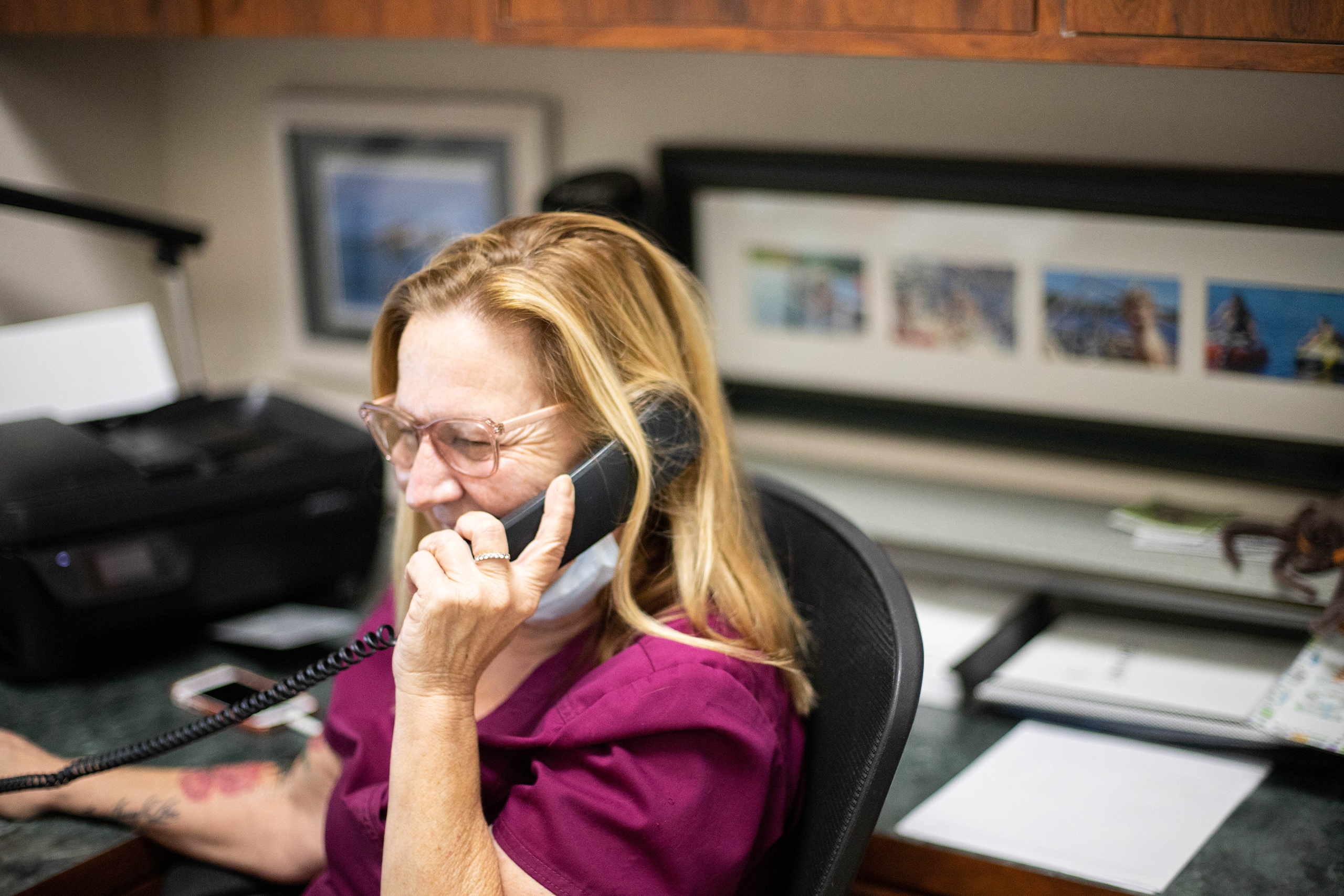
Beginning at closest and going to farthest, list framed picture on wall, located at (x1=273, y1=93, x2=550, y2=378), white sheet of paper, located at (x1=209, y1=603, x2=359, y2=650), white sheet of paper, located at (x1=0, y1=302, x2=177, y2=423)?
white sheet of paper, located at (x1=209, y1=603, x2=359, y2=650), white sheet of paper, located at (x1=0, y1=302, x2=177, y2=423), framed picture on wall, located at (x1=273, y1=93, x2=550, y2=378)

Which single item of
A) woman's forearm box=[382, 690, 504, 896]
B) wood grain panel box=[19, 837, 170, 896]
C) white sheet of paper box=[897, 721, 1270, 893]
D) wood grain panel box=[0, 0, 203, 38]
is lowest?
wood grain panel box=[19, 837, 170, 896]

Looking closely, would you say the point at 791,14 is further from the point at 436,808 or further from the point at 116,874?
the point at 116,874

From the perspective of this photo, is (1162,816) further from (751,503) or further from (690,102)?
(690,102)

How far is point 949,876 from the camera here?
1163 millimetres

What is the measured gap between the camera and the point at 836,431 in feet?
5.85

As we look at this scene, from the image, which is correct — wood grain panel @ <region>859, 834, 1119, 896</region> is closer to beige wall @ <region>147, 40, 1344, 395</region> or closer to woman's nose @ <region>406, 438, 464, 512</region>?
woman's nose @ <region>406, 438, 464, 512</region>

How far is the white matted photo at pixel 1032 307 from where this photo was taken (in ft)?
4.63

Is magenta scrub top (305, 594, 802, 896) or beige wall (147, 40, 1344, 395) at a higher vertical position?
beige wall (147, 40, 1344, 395)

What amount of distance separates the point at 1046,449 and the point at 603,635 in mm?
754

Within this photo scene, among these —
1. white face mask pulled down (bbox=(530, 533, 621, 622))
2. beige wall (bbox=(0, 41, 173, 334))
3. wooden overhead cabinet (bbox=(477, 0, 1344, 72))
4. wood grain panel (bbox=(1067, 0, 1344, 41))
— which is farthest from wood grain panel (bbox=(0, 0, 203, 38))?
wood grain panel (bbox=(1067, 0, 1344, 41))

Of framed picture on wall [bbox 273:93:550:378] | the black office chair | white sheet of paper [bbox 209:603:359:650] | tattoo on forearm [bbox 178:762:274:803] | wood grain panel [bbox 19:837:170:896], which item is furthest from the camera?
framed picture on wall [bbox 273:93:550:378]

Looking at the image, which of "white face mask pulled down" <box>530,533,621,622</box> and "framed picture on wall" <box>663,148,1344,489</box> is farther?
"framed picture on wall" <box>663,148,1344,489</box>

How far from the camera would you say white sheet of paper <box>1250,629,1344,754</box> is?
3.99 ft

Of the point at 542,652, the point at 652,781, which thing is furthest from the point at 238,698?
the point at 652,781
